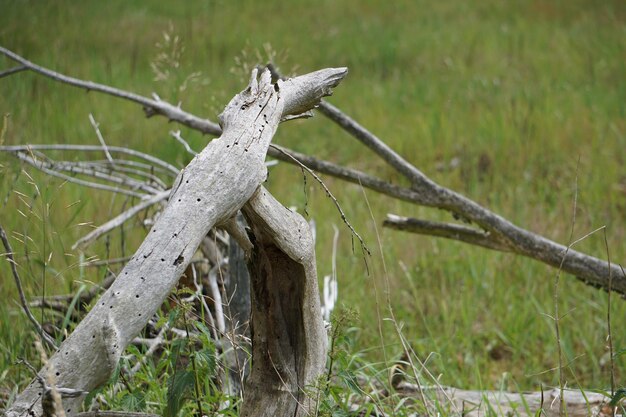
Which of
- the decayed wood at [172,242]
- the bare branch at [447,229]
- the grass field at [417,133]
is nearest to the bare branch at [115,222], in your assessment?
the grass field at [417,133]

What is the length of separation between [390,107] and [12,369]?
15.5 ft

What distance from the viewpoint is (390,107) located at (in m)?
6.91

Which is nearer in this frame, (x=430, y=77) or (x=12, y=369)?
(x=12, y=369)

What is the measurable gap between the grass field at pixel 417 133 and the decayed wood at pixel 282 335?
0.20 meters

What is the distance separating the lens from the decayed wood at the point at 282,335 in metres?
1.97

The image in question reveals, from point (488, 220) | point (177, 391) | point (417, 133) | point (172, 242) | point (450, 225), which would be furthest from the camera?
point (417, 133)

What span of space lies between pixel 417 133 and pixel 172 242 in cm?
498

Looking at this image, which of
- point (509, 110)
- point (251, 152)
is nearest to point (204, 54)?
point (509, 110)

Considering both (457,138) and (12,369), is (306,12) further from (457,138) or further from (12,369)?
(12,369)

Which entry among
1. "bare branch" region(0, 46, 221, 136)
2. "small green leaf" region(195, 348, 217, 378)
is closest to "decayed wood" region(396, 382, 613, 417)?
"small green leaf" region(195, 348, 217, 378)

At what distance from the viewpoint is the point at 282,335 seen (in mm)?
2023

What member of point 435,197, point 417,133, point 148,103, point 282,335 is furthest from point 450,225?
point 417,133

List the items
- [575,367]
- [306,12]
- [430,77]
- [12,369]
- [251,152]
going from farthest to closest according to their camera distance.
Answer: [306,12] → [430,77] → [575,367] → [12,369] → [251,152]

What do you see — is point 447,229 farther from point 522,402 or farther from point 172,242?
point 172,242
